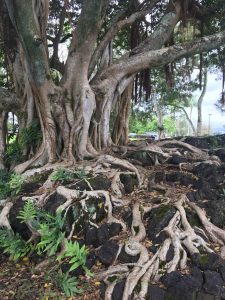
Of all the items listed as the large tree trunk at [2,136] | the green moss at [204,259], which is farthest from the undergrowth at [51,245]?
the large tree trunk at [2,136]

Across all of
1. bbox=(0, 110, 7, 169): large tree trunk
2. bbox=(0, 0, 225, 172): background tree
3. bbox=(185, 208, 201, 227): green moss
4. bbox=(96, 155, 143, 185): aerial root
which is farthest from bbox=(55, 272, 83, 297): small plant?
bbox=(0, 110, 7, 169): large tree trunk

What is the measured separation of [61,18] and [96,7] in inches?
114

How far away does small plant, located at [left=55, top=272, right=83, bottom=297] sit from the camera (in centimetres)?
378

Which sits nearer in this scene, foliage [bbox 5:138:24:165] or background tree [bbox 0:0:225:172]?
background tree [bbox 0:0:225:172]

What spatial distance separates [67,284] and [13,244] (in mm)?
1084

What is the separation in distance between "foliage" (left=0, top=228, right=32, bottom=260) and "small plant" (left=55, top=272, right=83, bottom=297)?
30.2 inches

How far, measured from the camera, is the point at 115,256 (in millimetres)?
4133

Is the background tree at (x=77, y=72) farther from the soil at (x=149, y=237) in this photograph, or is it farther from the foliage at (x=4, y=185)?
the soil at (x=149, y=237)

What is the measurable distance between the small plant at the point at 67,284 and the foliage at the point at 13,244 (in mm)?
767

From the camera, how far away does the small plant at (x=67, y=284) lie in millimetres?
3785

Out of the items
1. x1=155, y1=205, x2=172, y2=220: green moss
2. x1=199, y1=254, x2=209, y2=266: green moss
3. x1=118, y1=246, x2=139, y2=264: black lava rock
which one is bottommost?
x1=118, y1=246, x2=139, y2=264: black lava rock

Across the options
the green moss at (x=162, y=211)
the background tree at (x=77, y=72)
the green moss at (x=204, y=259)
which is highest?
the background tree at (x=77, y=72)

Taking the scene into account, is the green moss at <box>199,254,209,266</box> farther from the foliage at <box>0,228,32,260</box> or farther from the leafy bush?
the foliage at <box>0,228,32,260</box>

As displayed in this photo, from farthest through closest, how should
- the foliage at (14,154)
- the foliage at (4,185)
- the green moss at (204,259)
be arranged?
the foliage at (14,154) → the foliage at (4,185) → the green moss at (204,259)
